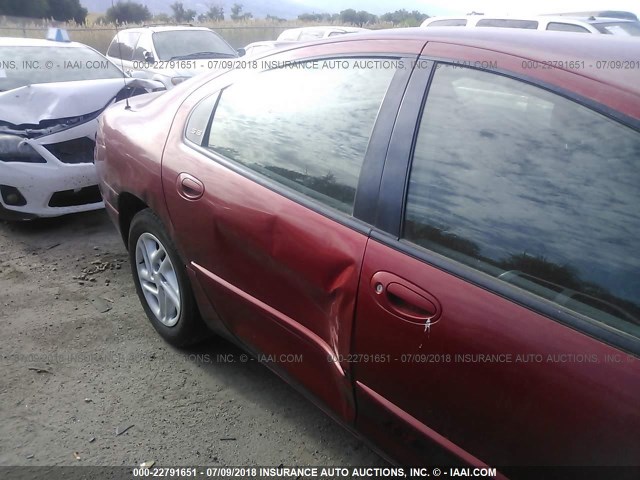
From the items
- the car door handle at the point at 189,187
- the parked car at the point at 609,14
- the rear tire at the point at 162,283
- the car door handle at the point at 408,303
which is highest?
the parked car at the point at 609,14

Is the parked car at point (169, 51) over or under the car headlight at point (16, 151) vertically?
over

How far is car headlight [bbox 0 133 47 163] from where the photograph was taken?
12.8 ft

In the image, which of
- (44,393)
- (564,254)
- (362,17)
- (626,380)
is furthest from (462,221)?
(362,17)

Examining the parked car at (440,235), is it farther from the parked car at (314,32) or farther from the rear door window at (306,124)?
the parked car at (314,32)

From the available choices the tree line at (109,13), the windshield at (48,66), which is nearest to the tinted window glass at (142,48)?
the windshield at (48,66)

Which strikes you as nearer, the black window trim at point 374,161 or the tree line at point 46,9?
the black window trim at point 374,161

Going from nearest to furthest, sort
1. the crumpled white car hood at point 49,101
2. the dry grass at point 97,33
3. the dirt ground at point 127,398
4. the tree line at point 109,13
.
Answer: the dirt ground at point 127,398, the crumpled white car hood at point 49,101, the dry grass at point 97,33, the tree line at point 109,13

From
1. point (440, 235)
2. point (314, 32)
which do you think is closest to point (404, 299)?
point (440, 235)

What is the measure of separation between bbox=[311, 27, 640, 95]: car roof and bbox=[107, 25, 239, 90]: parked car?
7.05m

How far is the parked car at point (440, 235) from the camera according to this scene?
49.9 inches

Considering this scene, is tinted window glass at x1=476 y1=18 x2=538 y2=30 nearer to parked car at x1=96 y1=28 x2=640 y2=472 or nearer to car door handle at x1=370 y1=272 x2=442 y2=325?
parked car at x1=96 y1=28 x2=640 y2=472

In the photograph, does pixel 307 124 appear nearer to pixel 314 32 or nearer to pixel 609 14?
pixel 609 14

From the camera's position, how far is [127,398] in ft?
7.93

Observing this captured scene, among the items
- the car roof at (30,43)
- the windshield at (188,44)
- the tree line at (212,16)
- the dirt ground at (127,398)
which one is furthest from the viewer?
the tree line at (212,16)
